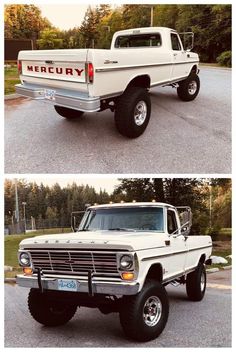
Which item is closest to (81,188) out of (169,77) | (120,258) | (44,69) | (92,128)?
(92,128)

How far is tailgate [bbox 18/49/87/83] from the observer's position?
18.2 feet

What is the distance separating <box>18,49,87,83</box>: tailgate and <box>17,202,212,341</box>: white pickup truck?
2134mm

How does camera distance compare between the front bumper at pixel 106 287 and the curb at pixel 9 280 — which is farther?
the curb at pixel 9 280

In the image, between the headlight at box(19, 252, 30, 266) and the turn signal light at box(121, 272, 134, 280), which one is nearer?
the turn signal light at box(121, 272, 134, 280)

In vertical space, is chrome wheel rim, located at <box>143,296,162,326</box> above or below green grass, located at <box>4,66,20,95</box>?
below

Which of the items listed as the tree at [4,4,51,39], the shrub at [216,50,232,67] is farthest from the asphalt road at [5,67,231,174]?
the shrub at [216,50,232,67]

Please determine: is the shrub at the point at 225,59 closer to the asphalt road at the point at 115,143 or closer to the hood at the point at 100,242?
the asphalt road at the point at 115,143

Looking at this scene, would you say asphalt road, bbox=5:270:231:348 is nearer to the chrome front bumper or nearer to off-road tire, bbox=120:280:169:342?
off-road tire, bbox=120:280:169:342

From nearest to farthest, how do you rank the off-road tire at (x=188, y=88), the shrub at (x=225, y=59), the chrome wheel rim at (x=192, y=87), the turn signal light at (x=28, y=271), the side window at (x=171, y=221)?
1. the turn signal light at (x=28, y=271)
2. the side window at (x=171, y=221)
3. the off-road tire at (x=188, y=88)
4. the chrome wheel rim at (x=192, y=87)
5. the shrub at (x=225, y=59)

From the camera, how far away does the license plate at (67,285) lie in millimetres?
4285

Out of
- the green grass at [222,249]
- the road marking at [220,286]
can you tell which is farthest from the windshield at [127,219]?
the green grass at [222,249]

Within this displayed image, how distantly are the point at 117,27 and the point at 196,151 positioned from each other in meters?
3.94

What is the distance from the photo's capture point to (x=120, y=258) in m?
4.11

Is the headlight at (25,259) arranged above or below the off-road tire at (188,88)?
below
